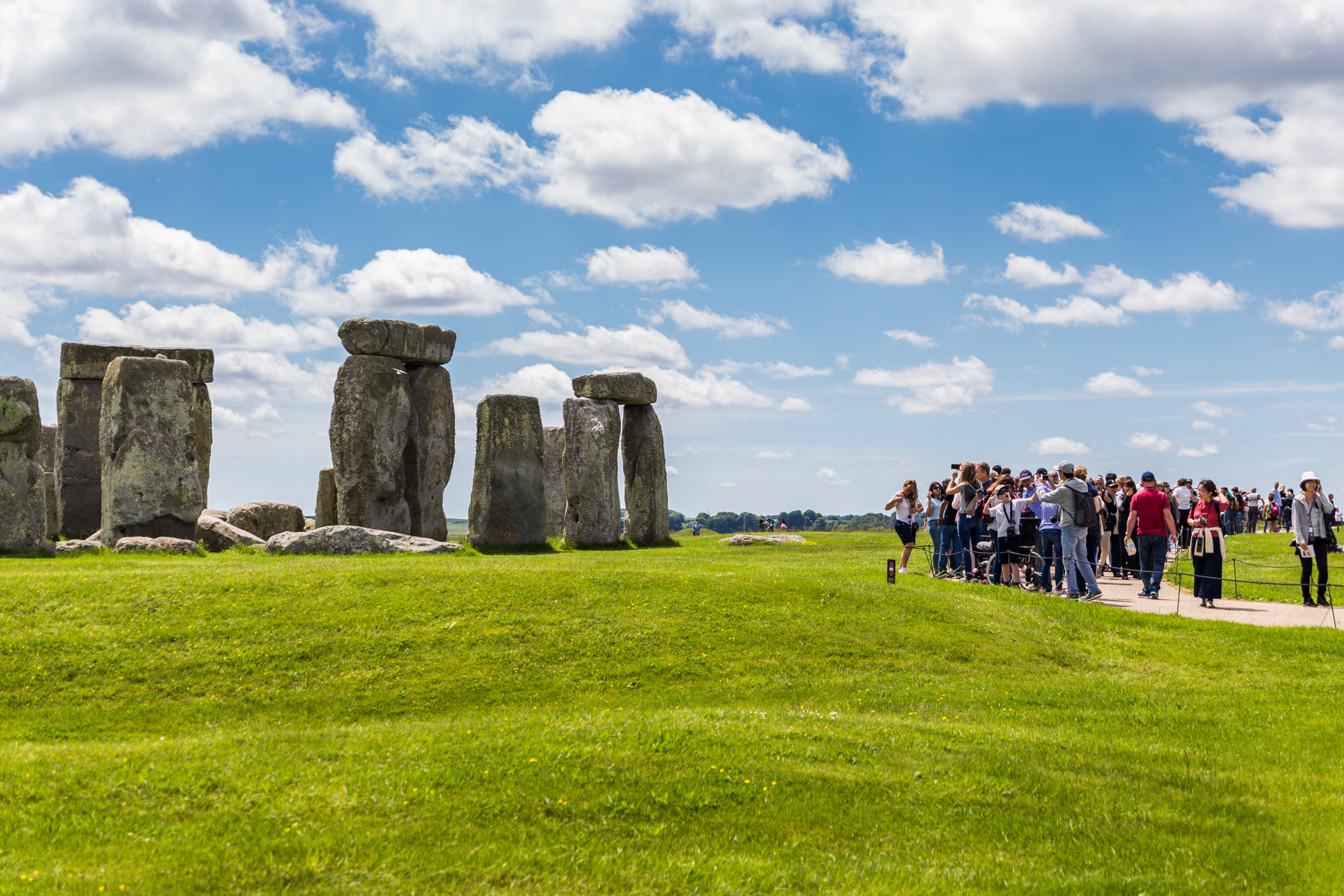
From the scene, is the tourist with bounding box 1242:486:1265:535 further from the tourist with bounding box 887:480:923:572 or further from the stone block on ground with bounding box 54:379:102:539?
the stone block on ground with bounding box 54:379:102:539

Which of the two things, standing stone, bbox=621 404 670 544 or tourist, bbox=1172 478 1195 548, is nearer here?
tourist, bbox=1172 478 1195 548

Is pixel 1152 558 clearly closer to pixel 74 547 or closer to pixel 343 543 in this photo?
pixel 343 543

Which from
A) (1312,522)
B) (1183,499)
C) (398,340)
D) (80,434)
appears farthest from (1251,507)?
(80,434)

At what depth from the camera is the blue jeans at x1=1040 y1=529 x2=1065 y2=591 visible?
22416 millimetres

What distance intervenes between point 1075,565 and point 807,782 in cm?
1320

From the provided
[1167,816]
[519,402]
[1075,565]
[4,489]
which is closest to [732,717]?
[1167,816]

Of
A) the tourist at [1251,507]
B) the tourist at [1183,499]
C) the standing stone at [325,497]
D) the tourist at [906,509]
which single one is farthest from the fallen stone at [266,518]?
the tourist at [1251,507]

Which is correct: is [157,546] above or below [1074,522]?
below

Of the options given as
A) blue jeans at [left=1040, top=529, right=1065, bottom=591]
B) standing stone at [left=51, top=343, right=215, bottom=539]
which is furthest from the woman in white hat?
standing stone at [left=51, top=343, right=215, bottom=539]

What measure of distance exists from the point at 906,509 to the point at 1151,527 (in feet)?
15.8

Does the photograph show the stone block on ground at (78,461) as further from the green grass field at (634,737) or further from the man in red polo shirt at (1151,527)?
the man in red polo shirt at (1151,527)

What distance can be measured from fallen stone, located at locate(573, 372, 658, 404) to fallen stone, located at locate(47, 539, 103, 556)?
1676cm

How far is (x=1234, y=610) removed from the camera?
2122 cm

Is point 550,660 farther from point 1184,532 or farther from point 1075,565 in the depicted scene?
point 1184,532
